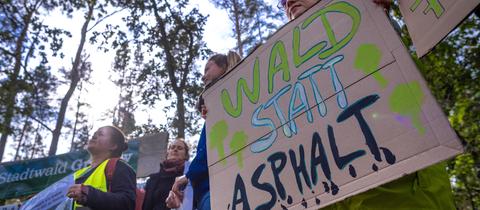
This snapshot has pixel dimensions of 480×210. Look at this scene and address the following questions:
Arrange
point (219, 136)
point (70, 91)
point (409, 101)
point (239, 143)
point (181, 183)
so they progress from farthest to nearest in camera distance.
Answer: point (70, 91) → point (181, 183) → point (219, 136) → point (239, 143) → point (409, 101)

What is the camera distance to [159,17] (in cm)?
1070

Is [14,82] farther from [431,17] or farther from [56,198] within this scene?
[431,17]

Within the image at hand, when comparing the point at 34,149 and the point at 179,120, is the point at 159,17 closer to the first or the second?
the point at 179,120

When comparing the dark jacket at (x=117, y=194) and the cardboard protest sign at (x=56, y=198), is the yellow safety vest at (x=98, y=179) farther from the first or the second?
the cardboard protest sign at (x=56, y=198)

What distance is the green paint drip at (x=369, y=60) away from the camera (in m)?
1.30

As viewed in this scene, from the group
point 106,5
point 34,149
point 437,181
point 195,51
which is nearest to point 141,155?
point 437,181

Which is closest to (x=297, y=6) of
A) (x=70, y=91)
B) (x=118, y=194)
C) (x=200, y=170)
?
(x=200, y=170)

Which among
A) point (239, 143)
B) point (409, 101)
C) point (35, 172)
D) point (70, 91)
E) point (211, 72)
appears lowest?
point (409, 101)

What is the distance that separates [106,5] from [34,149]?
14221 millimetres

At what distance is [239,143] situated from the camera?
70.4 inches

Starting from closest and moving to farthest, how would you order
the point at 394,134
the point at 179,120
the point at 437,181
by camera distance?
1. the point at 394,134
2. the point at 437,181
3. the point at 179,120

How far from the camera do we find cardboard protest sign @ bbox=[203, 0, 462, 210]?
116cm

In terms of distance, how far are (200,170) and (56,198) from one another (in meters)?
2.59

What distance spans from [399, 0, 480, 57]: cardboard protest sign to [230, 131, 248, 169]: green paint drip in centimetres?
82
